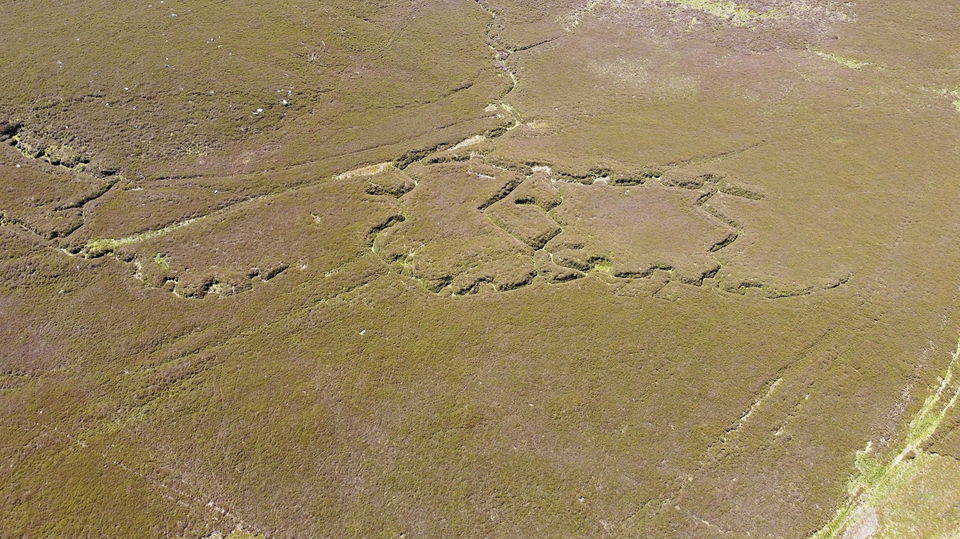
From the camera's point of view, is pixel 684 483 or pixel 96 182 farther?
pixel 96 182

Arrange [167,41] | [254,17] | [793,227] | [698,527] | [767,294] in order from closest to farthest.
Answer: [698,527], [767,294], [793,227], [167,41], [254,17]

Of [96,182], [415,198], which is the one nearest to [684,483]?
[415,198]

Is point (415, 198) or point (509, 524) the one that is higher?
point (415, 198)

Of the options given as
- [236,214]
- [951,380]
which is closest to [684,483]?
[951,380]

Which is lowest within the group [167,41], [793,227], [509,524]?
[509,524]

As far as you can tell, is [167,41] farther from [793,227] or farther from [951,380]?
[951,380]

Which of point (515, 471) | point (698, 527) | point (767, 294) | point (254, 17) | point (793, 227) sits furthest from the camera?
point (254, 17)
